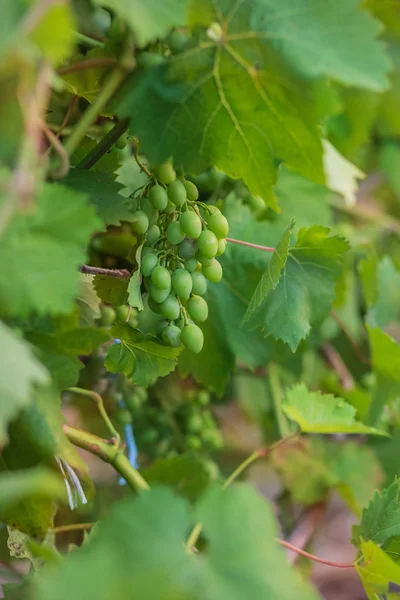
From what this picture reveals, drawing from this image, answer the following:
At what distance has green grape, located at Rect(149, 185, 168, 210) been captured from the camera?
474mm

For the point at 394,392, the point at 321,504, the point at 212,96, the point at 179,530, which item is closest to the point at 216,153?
the point at 212,96

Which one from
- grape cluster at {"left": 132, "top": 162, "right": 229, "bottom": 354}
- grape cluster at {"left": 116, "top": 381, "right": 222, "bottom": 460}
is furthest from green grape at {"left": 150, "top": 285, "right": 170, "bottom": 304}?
grape cluster at {"left": 116, "top": 381, "right": 222, "bottom": 460}

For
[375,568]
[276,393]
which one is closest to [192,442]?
[276,393]

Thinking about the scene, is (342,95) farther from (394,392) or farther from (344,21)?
(344,21)

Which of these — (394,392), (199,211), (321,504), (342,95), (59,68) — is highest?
(59,68)

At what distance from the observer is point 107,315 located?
64 centimetres

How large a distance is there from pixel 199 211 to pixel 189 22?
15cm

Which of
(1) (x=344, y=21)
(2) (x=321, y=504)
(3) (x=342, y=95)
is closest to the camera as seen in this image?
(1) (x=344, y=21)

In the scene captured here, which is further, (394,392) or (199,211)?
(394,392)

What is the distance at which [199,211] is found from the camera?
52cm

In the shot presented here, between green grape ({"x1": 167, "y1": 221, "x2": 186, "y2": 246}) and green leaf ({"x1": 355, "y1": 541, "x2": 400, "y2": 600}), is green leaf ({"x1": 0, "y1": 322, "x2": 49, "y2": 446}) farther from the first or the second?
green leaf ({"x1": 355, "y1": 541, "x2": 400, "y2": 600})

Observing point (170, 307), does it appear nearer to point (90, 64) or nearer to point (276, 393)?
point (90, 64)

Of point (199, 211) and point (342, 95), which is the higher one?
point (199, 211)

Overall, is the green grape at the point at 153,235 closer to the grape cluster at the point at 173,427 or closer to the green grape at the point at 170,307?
the green grape at the point at 170,307
